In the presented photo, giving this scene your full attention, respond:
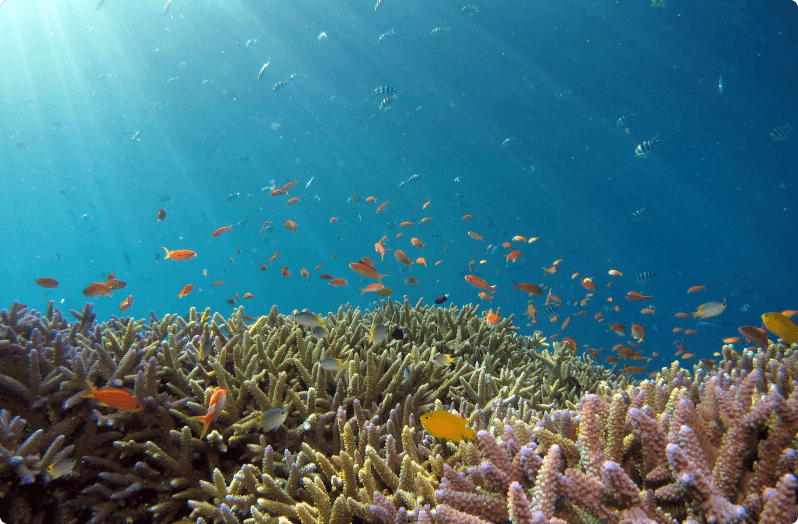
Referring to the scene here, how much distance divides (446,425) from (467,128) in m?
40.8

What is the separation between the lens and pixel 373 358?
3.46 metres

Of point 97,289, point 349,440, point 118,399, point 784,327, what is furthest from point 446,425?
point 97,289

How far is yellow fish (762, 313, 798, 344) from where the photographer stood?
313 centimetres

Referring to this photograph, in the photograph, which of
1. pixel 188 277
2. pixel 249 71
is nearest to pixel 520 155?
pixel 249 71

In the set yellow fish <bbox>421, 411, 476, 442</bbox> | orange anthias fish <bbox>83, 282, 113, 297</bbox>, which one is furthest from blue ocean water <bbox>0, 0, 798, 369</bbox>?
yellow fish <bbox>421, 411, 476, 442</bbox>

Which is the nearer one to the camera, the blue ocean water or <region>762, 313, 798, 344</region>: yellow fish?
<region>762, 313, 798, 344</region>: yellow fish

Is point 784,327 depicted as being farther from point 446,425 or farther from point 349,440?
point 349,440

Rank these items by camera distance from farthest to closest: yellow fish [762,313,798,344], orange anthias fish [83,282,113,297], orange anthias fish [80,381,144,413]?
orange anthias fish [83,282,113,297] < yellow fish [762,313,798,344] < orange anthias fish [80,381,144,413]

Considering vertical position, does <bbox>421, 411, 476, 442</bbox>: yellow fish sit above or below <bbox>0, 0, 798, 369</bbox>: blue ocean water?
below

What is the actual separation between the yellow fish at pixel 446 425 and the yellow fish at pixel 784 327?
3228 mm

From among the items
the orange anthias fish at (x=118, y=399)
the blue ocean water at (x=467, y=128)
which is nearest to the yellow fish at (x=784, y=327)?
the orange anthias fish at (x=118, y=399)

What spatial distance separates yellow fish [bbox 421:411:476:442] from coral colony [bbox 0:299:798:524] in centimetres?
3

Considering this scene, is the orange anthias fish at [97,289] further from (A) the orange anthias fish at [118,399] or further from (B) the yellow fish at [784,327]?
(B) the yellow fish at [784,327]

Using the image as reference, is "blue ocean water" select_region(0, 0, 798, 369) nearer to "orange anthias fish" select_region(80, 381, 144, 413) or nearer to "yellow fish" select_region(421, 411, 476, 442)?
"orange anthias fish" select_region(80, 381, 144, 413)
